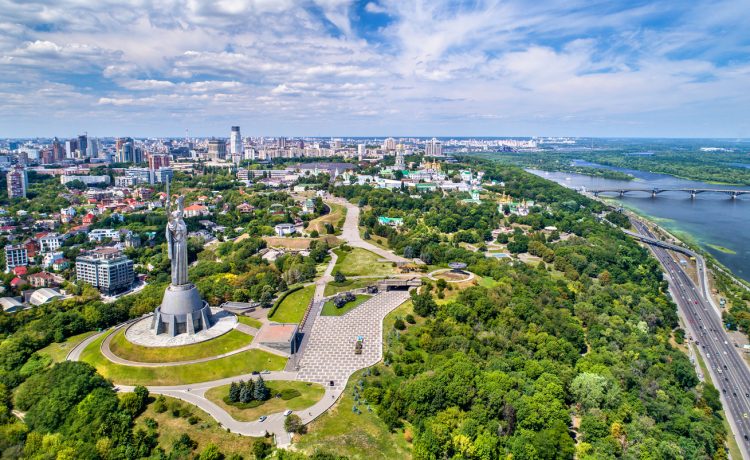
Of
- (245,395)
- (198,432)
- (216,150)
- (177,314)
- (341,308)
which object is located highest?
(216,150)

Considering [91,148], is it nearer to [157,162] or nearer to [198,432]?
[157,162]

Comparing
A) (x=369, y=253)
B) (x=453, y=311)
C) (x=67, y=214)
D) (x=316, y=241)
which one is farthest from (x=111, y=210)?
(x=453, y=311)

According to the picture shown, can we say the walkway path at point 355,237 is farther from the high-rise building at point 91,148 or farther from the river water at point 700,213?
the high-rise building at point 91,148

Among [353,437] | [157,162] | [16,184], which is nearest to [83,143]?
[157,162]

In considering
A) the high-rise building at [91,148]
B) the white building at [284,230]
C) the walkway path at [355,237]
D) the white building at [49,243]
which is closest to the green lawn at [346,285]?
the walkway path at [355,237]

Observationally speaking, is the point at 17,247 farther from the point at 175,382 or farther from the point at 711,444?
the point at 711,444

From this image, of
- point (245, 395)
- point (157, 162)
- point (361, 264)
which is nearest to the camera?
point (245, 395)

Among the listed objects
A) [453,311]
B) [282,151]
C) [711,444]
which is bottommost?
[711,444]
